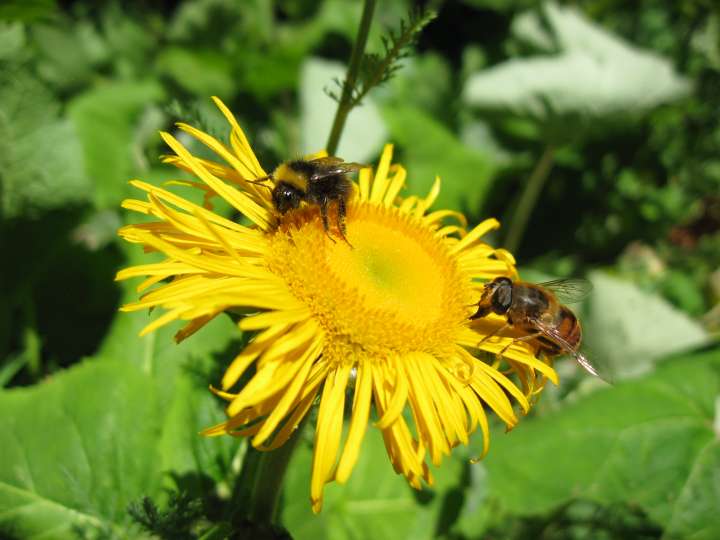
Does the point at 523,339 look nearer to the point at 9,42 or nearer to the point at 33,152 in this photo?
the point at 33,152

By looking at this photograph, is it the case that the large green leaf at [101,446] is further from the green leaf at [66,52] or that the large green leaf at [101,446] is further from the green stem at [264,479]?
the green leaf at [66,52]

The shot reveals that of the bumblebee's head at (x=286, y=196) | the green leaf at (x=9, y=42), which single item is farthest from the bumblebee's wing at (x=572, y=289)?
the green leaf at (x=9, y=42)

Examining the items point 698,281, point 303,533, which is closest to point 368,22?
point 303,533

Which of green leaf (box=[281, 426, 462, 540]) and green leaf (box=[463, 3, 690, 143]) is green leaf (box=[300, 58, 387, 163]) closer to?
green leaf (box=[463, 3, 690, 143])

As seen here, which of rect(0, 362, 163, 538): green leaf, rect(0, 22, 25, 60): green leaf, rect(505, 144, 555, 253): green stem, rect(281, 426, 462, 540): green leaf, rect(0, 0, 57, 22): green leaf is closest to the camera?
rect(0, 362, 163, 538): green leaf

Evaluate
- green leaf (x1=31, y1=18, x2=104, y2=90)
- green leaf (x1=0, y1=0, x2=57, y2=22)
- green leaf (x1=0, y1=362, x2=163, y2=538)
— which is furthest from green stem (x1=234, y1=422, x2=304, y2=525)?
green leaf (x1=31, y1=18, x2=104, y2=90)

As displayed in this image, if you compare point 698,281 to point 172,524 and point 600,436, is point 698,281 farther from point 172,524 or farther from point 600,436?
point 172,524

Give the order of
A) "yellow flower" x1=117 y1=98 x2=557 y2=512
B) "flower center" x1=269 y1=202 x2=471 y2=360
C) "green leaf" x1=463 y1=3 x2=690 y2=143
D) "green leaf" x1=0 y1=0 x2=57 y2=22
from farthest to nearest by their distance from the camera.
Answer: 1. "green leaf" x1=463 y1=3 x2=690 y2=143
2. "green leaf" x1=0 y1=0 x2=57 y2=22
3. "flower center" x1=269 y1=202 x2=471 y2=360
4. "yellow flower" x1=117 y1=98 x2=557 y2=512
